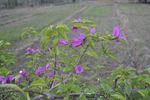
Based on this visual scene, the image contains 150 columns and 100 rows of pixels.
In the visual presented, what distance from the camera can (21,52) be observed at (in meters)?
3.70

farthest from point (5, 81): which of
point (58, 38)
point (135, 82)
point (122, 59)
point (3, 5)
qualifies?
point (3, 5)

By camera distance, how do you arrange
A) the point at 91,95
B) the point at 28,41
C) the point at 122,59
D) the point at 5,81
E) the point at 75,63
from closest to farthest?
the point at 91,95 → the point at 5,81 → the point at 75,63 → the point at 122,59 → the point at 28,41

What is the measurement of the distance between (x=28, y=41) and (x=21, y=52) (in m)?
0.79

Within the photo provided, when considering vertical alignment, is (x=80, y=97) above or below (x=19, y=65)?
above

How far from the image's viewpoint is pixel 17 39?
461cm

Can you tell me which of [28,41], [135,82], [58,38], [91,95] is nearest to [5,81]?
[58,38]

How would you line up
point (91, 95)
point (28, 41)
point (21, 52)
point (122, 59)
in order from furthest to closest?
point (28, 41), point (21, 52), point (122, 59), point (91, 95)

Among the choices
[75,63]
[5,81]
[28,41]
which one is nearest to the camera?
[5,81]

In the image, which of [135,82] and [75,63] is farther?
[75,63]

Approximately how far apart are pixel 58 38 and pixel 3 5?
51.9 feet

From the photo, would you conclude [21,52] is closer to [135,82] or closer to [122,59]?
[122,59]

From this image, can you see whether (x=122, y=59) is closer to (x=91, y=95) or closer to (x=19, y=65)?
(x=19, y=65)

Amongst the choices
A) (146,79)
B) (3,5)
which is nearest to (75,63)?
(146,79)

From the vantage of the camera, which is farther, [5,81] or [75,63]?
[75,63]
